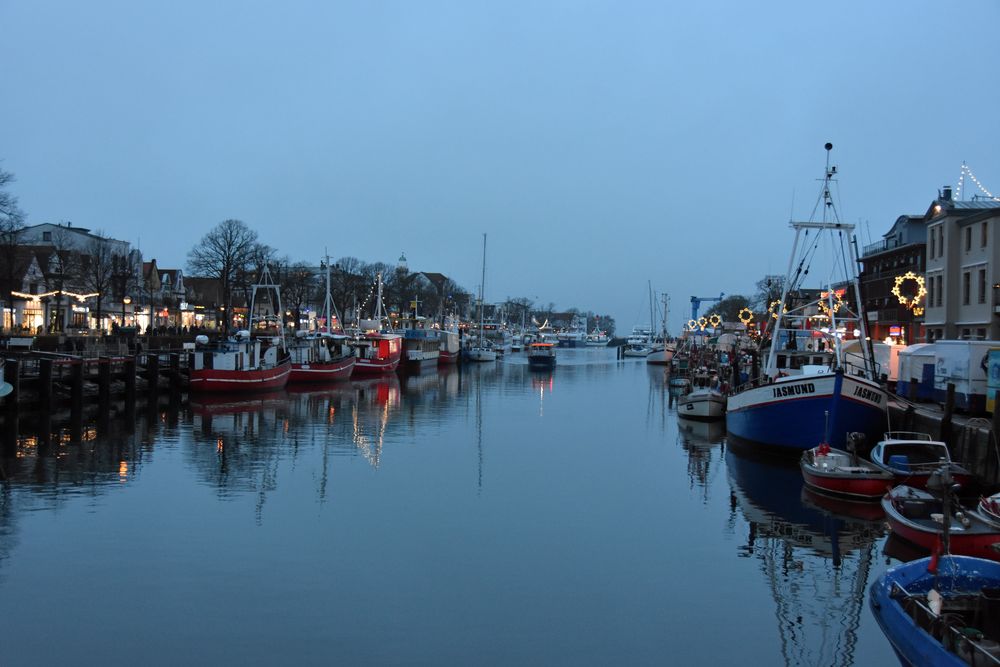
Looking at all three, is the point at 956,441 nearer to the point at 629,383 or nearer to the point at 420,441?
the point at 420,441

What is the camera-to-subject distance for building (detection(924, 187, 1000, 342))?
37031 millimetres

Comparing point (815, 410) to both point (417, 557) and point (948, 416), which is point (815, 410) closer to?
point (948, 416)

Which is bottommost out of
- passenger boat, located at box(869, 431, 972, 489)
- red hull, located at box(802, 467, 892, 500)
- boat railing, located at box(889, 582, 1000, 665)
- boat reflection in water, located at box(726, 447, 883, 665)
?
boat reflection in water, located at box(726, 447, 883, 665)

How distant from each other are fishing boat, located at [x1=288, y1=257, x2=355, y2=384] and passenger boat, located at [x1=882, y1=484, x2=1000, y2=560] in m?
44.8

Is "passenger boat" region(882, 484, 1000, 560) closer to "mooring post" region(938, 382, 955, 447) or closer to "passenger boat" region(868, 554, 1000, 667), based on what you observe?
"passenger boat" region(868, 554, 1000, 667)

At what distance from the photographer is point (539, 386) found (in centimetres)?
6781

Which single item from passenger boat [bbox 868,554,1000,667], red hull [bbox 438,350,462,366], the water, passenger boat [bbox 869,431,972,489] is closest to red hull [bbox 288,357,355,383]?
the water

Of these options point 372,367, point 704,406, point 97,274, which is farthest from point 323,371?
point 704,406

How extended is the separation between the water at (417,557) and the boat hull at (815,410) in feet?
4.26

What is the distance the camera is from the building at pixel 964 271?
37.0 metres

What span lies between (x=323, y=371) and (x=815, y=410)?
39331 millimetres

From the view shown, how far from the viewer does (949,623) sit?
34.2 feet

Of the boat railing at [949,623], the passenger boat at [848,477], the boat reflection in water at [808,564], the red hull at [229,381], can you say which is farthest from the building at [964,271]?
the red hull at [229,381]

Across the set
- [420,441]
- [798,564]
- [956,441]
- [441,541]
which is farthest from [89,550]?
[956,441]
